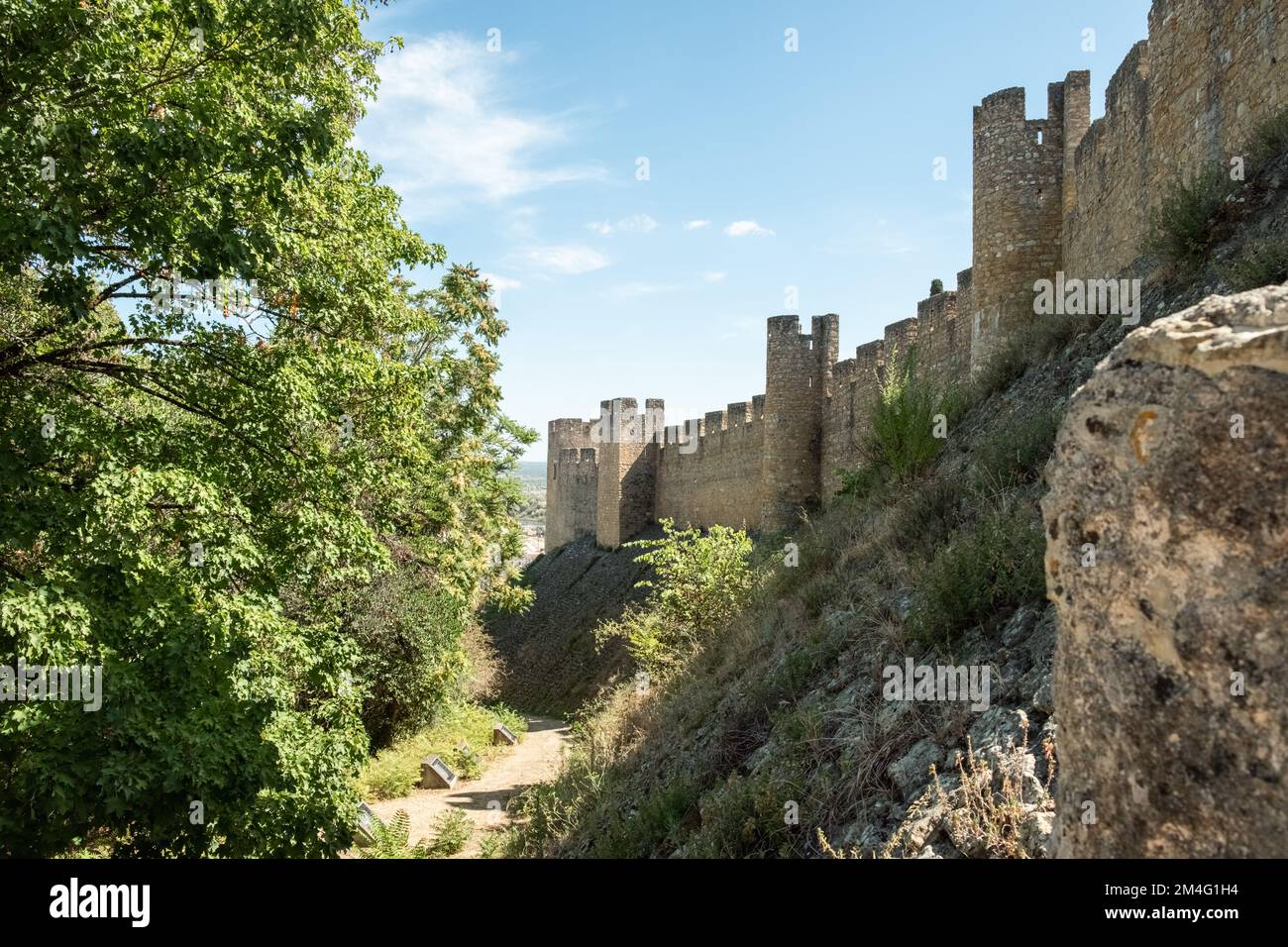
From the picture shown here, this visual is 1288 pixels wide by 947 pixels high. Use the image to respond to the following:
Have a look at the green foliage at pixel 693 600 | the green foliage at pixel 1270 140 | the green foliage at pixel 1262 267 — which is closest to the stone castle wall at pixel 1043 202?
the green foliage at pixel 1270 140

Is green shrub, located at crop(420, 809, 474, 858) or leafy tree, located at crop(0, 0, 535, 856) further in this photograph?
green shrub, located at crop(420, 809, 474, 858)

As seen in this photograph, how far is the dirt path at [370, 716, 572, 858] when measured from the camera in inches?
488

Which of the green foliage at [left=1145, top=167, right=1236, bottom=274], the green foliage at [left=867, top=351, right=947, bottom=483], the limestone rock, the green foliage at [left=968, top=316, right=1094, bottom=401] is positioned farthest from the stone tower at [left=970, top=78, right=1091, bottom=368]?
the limestone rock

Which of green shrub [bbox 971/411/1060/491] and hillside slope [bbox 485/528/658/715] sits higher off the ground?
green shrub [bbox 971/411/1060/491]

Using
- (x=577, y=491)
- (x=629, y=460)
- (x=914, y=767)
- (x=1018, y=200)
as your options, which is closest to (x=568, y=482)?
(x=577, y=491)

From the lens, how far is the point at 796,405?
2316 centimetres

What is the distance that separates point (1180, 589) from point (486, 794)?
14.4 metres

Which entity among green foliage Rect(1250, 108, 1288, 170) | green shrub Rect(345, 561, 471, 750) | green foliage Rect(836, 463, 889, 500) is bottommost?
green shrub Rect(345, 561, 471, 750)

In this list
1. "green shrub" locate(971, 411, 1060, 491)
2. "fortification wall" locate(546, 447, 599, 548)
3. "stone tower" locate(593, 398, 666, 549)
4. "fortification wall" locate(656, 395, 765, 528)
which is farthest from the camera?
"fortification wall" locate(546, 447, 599, 548)

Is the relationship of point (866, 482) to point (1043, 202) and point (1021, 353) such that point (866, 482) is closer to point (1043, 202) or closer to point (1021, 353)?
point (1021, 353)

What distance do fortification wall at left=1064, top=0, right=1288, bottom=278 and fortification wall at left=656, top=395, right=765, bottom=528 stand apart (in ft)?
43.7

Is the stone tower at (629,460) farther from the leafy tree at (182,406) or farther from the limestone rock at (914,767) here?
the limestone rock at (914,767)

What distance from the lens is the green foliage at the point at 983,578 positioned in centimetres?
552

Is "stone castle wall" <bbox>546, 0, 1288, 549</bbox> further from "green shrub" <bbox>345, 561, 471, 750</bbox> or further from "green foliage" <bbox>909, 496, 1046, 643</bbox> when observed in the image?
"green shrub" <bbox>345, 561, 471, 750</bbox>
